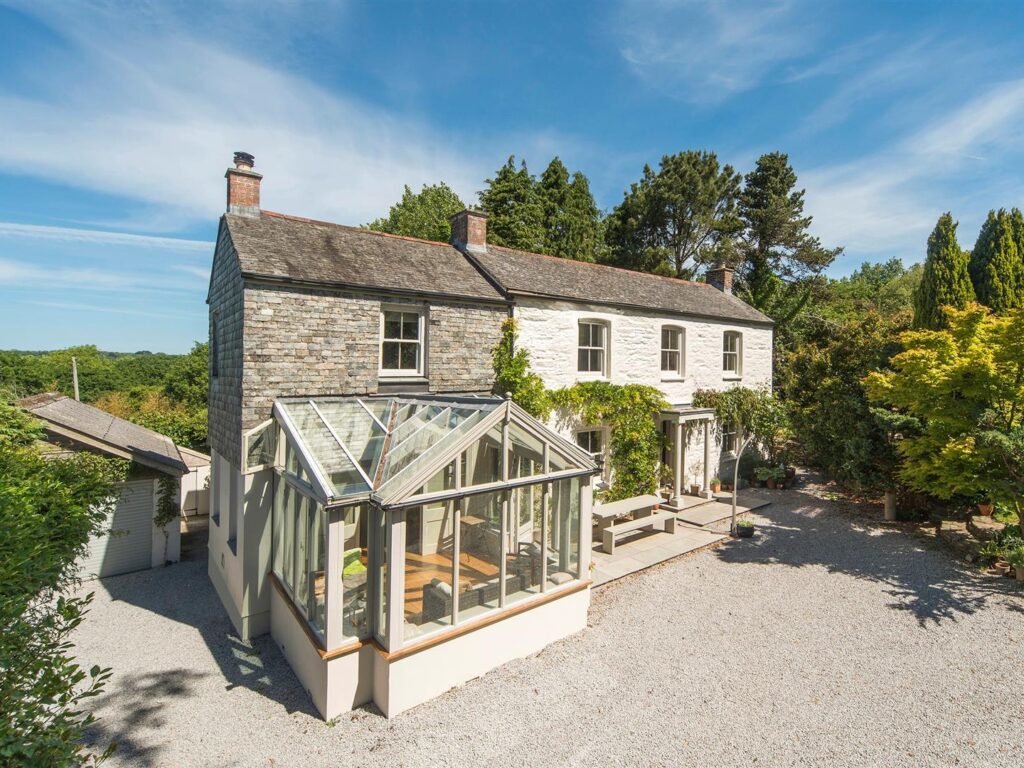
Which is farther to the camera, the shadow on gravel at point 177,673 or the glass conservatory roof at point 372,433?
the glass conservatory roof at point 372,433

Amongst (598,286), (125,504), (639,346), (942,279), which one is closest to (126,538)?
(125,504)

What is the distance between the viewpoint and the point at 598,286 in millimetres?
15555

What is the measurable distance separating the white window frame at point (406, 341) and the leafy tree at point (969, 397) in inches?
431

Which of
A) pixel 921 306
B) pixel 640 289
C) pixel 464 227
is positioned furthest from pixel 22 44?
pixel 921 306

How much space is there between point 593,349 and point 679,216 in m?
25.1

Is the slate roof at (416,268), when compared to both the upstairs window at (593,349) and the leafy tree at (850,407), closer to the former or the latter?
the upstairs window at (593,349)

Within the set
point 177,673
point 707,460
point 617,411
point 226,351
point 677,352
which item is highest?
point 677,352

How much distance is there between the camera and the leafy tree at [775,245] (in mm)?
33281

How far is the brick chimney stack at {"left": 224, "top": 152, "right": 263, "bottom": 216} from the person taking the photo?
432 inches

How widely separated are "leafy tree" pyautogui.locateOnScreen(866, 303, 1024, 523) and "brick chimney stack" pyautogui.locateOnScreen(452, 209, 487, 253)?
11.2m

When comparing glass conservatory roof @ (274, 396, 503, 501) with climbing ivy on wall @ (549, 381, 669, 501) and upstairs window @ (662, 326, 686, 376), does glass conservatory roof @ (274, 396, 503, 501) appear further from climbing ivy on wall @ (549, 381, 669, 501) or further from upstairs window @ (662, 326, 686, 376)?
upstairs window @ (662, 326, 686, 376)

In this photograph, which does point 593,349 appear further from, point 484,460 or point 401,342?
point 484,460

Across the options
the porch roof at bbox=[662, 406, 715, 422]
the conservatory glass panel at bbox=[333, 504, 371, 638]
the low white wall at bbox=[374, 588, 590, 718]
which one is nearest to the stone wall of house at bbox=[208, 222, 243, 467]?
the conservatory glass panel at bbox=[333, 504, 371, 638]

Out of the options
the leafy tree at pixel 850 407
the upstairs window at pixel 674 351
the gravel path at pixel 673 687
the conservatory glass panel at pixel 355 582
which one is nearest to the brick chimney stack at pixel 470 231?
the upstairs window at pixel 674 351
